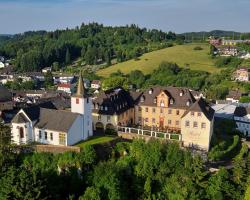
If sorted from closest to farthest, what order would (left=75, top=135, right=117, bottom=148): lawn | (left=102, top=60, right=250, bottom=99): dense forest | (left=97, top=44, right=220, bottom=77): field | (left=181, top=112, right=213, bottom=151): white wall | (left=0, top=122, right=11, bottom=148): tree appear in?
(left=0, top=122, right=11, bottom=148): tree → (left=75, top=135, right=117, bottom=148): lawn → (left=181, top=112, right=213, bottom=151): white wall → (left=102, top=60, right=250, bottom=99): dense forest → (left=97, top=44, right=220, bottom=77): field

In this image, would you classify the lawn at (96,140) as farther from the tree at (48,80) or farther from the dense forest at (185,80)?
the tree at (48,80)

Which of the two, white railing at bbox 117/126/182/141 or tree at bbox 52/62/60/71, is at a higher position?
white railing at bbox 117/126/182/141

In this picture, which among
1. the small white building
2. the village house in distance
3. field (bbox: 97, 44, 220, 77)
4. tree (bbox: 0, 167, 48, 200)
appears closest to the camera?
tree (bbox: 0, 167, 48, 200)

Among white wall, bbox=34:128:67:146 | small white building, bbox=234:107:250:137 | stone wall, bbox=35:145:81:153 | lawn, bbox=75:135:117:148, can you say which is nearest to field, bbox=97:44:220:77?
small white building, bbox=234:107:250:137

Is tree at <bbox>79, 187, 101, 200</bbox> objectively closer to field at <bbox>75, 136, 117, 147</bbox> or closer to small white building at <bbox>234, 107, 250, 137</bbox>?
field at <bbox>75, 136, 117, 147</bbox>

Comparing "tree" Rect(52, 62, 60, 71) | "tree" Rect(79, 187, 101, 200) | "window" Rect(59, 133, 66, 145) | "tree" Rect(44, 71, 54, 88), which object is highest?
"window" Rect(59, 133, 66, 145)

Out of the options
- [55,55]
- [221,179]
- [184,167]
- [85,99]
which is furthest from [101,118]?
[55,55]
